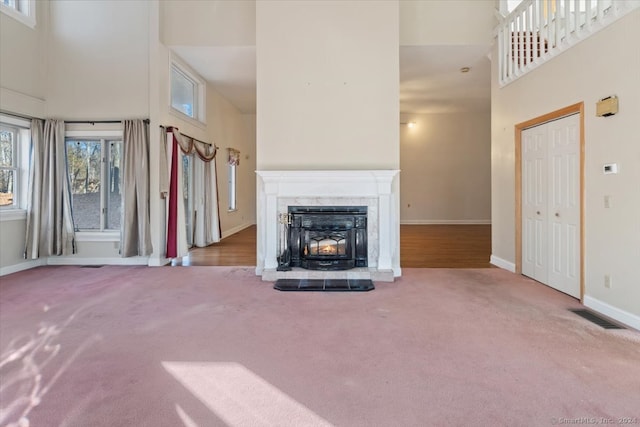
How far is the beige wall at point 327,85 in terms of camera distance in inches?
173

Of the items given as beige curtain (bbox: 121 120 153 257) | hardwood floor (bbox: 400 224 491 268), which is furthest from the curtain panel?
hardwood floor (bbox: 400 224 491 268)

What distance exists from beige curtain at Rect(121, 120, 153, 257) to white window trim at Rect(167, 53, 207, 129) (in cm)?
69

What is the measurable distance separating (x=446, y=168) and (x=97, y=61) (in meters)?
8.58

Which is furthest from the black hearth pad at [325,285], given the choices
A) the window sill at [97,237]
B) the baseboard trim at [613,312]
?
the window sill at [97,237]

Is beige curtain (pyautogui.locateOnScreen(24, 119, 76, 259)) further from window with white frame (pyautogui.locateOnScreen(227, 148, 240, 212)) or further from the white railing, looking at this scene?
the white railing

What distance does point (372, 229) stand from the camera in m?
4.38

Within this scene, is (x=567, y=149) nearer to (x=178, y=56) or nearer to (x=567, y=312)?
(x=567, y=312)

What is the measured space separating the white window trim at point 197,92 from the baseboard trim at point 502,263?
5.34m

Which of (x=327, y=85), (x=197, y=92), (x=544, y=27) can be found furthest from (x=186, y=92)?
(x=544, y=27)

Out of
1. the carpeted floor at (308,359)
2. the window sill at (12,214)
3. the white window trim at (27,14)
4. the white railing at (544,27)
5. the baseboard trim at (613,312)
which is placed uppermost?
the white window trim at (27,14)

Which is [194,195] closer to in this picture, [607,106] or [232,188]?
[232,188]

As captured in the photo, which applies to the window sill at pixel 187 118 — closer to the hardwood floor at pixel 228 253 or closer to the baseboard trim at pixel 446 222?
the hardwood floor at pixel 228 253

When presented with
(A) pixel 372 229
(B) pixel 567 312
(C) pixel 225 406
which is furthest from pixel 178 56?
(B) pixel 567 312

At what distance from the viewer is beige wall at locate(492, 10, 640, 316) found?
2.79 m
